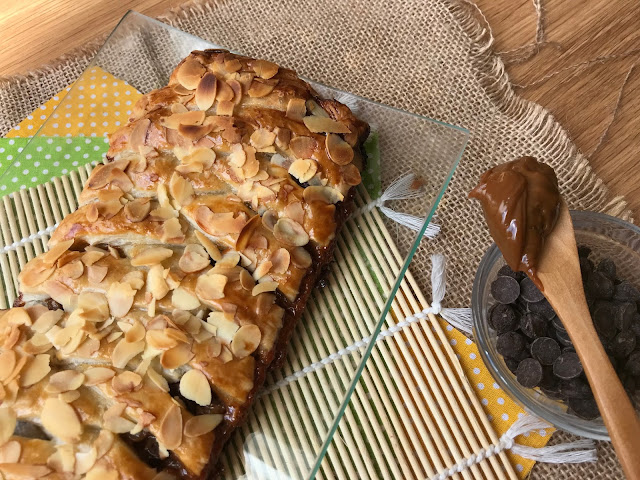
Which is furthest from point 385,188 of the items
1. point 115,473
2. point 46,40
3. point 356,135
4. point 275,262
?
point 46,40

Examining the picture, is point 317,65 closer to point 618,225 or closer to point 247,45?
point 247,45

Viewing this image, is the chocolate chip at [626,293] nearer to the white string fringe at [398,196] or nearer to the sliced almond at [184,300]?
the white string fringe at [398,196]

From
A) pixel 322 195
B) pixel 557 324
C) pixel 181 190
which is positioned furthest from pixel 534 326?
pixel 181 190

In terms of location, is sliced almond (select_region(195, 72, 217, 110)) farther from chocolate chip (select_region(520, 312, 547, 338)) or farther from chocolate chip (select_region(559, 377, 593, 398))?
chocolate chip (select_region(559, 377, 593, 398))

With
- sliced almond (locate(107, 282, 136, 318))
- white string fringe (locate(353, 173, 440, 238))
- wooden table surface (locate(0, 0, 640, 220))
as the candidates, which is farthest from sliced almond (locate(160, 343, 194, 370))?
wooden table surface (locate(0, 0, 640, 220))

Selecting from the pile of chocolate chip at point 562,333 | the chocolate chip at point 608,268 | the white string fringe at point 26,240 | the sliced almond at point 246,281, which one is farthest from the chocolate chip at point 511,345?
the white string fringe at point 26,240

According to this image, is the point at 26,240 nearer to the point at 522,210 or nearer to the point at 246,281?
the point at 246,281
